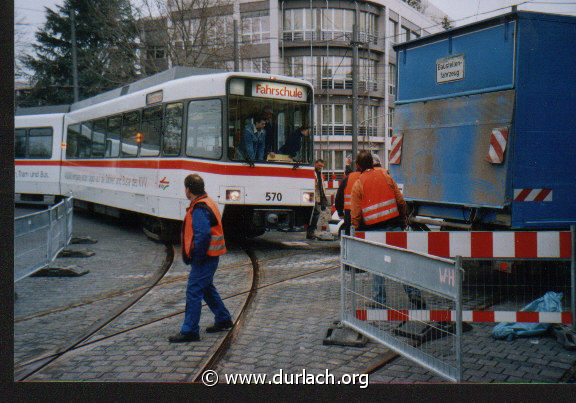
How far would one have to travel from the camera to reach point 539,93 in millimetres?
6535

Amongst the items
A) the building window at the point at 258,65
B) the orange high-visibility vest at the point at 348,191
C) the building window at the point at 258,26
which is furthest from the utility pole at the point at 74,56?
the building window at the point at 258,26

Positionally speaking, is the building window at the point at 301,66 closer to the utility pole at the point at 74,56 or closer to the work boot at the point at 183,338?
the utility pole at the point at 74,56

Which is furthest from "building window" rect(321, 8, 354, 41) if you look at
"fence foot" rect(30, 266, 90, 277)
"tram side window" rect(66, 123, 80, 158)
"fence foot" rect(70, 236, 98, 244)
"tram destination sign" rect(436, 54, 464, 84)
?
"fence foot" rect(30, 266, 90, 277)

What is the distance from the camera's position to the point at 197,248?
17.0ft

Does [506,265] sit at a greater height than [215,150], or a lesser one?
lesser

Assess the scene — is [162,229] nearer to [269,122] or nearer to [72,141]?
[269,122]

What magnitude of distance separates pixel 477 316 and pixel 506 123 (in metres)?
2.78

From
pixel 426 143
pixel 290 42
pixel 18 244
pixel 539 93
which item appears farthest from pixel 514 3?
pixel 290 42

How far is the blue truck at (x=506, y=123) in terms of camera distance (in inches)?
257

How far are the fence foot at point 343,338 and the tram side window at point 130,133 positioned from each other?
844cm

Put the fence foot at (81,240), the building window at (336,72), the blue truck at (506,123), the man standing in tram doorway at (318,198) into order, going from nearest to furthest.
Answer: the blue truck at (506,123)
the fence foot at (81,240)
the man standing in tram doorway at (318,198)
the building window at (336,72)

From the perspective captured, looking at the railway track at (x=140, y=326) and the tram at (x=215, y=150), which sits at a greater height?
the tram at (x=215, y=150)

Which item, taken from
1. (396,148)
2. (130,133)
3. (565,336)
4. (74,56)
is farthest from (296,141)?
(74,56)

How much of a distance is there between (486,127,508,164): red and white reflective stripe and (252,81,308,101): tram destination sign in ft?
15.3
